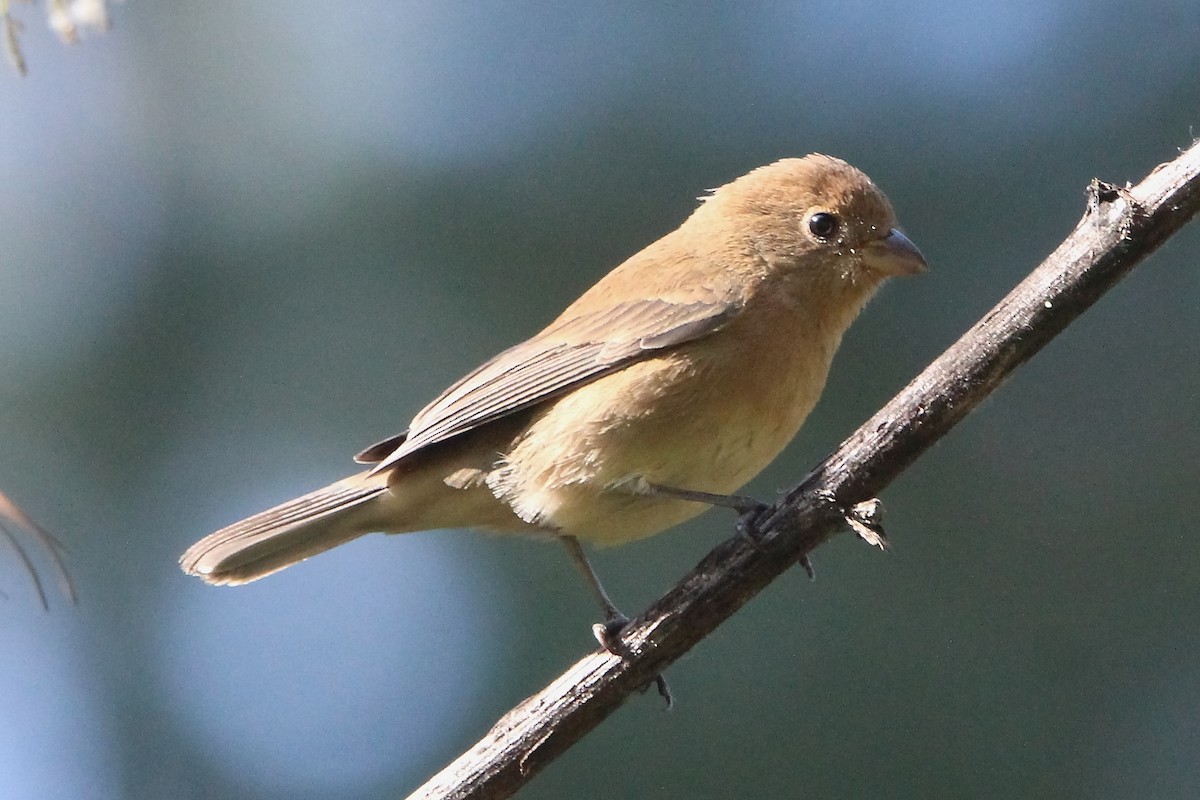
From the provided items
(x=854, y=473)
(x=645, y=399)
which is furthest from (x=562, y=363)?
(x=854, y=473)

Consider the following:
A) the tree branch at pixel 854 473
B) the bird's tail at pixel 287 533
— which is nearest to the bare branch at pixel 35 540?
the tree branch at pixel 854 473

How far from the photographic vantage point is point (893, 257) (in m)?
3.78

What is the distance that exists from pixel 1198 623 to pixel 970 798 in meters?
1.88

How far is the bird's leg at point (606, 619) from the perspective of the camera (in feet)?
9.59

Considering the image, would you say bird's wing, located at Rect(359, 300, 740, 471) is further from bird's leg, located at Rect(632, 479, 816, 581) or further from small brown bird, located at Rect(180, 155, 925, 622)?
bird's leg, located at Rect(632, 479, 816, 581)

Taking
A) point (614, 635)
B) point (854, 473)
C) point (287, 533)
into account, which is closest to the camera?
point (854, 473)

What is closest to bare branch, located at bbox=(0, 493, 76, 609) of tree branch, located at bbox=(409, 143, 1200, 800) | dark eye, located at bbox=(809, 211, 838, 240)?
tree branch, located at bbox=(409, 143, 1200, 800)

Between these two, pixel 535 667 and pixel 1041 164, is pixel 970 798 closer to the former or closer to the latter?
pixel 535 667

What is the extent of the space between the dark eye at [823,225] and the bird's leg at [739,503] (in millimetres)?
993

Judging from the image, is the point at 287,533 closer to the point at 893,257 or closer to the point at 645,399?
the point at 645,399

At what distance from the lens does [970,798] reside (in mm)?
5453

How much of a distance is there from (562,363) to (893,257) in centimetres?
110

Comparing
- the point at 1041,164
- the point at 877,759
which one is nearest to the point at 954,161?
the point at 1041,164

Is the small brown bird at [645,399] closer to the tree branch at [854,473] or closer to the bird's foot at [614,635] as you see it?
the bird's foot at [614,635]
